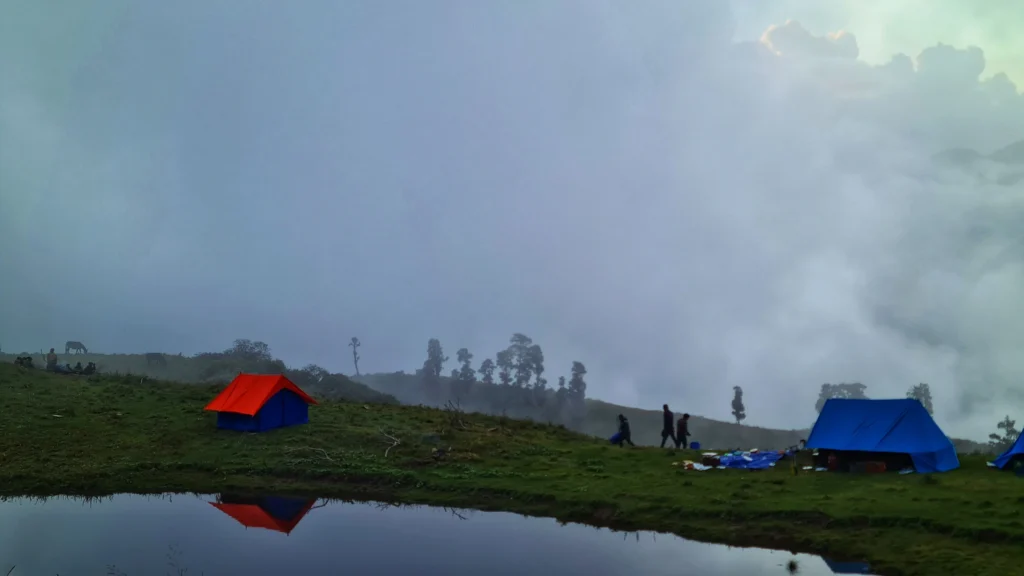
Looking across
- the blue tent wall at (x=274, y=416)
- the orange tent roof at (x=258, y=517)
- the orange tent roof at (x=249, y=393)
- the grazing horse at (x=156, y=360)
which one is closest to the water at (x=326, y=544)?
the orange tent roof at (x=258, y=517)

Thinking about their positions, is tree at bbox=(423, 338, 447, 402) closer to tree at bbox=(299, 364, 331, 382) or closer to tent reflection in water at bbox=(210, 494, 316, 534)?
tree at bbox=(299, 364, 331, 382)

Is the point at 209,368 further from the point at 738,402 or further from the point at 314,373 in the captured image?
the point at 738,402

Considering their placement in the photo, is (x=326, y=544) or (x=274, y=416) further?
(x=274, y=416)

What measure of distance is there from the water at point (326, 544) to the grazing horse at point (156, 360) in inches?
3925

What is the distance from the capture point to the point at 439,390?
154 meters

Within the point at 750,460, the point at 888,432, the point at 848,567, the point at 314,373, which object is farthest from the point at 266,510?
the point at 314,373

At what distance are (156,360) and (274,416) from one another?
94.7m

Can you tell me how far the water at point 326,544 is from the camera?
20.8m

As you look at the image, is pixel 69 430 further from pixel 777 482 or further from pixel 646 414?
pixel 646 414

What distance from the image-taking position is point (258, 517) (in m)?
26.9

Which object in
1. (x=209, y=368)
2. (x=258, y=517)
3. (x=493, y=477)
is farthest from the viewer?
(x=209, y=368)

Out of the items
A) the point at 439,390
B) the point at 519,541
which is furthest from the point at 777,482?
the point at 439,390

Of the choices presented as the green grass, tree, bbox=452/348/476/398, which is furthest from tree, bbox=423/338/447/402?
the green grass

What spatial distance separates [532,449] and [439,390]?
119187 millimetres
